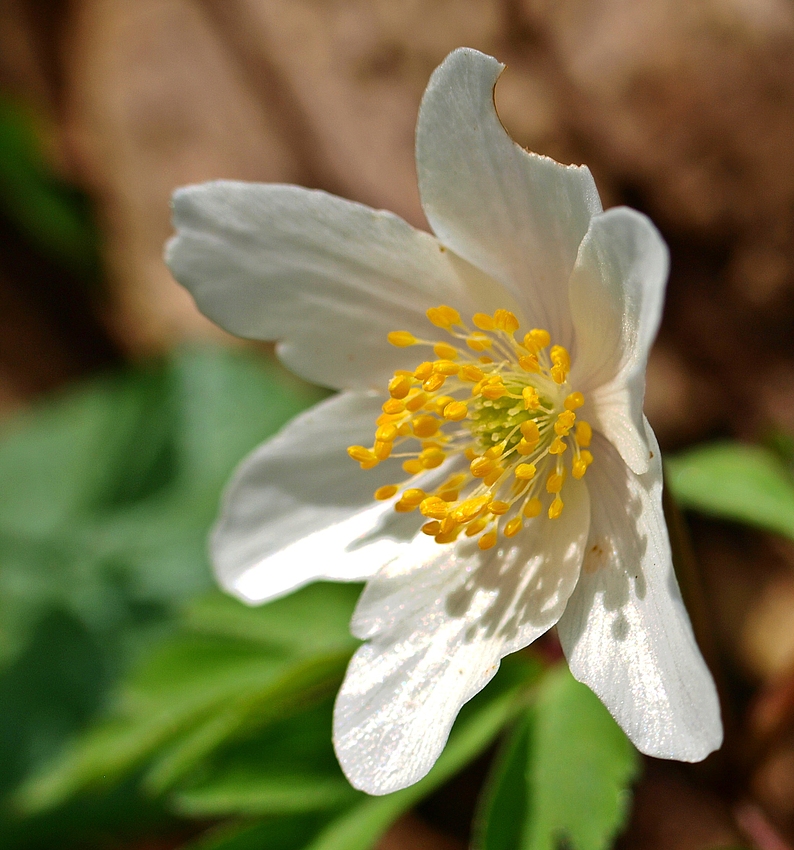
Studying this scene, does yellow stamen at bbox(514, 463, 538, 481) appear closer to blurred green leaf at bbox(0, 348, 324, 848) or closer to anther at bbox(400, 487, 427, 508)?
anther at bbox(400, 487, 427, 508)

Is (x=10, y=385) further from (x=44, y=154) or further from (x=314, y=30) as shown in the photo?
(x=314, y=30)

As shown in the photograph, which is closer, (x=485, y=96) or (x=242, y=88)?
(x=485, y=96)

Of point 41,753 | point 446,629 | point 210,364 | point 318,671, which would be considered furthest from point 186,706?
point 210,364

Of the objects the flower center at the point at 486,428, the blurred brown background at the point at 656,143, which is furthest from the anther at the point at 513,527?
the blurred brown background at the point at 656,143

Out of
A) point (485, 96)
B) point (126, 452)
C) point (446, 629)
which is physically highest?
point (485, 96)

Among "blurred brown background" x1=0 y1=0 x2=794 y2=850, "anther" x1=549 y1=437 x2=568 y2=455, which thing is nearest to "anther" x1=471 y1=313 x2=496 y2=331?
"anther" x1=549 y1=437 x2=568 y2=455

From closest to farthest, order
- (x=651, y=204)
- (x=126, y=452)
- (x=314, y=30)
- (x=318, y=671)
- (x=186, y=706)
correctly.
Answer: (x=318, y=671) → (x=186, y=706) → (x=651, y=204) → (x=314, y=30) → (x=126, y=452)

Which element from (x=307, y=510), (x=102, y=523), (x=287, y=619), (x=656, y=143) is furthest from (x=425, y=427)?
(x=102, y=523)
